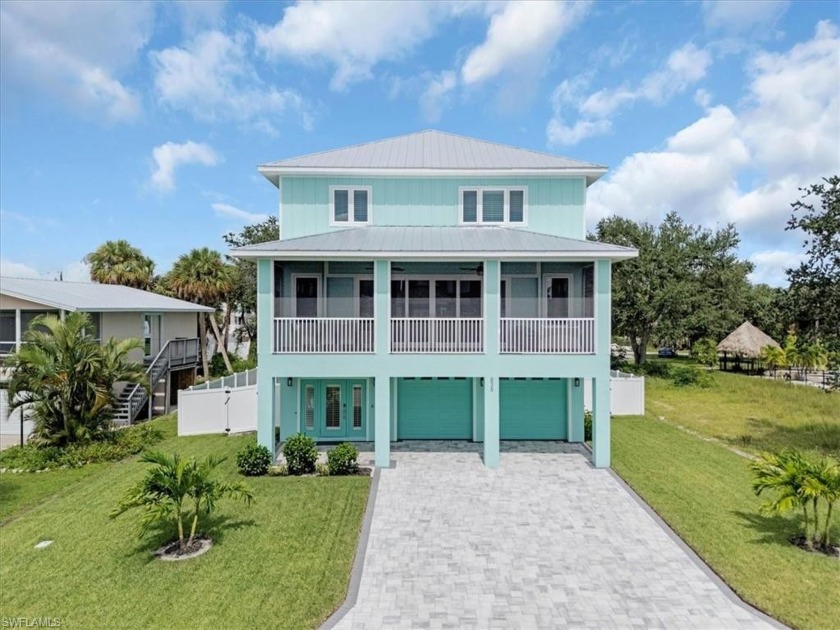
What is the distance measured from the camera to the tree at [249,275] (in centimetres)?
3728

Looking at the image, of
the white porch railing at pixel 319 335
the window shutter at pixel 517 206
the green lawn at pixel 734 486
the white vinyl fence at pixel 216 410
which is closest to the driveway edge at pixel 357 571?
A: the white porch railing at pixel 319 335

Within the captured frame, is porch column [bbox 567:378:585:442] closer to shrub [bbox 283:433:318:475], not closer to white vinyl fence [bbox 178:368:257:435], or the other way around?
shrub [bbox 283:433:318:475]

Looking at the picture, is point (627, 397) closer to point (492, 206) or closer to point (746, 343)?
point (492, 206)

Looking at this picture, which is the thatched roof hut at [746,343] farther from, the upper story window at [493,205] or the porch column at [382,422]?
the porch column at [382,422]

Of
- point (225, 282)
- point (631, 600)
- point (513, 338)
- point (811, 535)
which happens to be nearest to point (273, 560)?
point (631, 600)

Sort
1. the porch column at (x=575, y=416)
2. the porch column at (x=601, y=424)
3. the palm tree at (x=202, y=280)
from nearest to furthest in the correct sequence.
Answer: the porch column at (x=601, y=424), the porch column at (x=575, y=416), the palm tree at (x=202, y=280)

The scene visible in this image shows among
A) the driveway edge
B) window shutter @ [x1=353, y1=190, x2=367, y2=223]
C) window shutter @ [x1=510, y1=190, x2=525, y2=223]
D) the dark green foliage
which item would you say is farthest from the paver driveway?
the dark green foliage

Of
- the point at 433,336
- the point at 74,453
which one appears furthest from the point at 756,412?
the point at 74,453

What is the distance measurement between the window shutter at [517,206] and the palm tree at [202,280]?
75.4ft

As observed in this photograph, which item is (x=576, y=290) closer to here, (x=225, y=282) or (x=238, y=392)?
(x=238, y=392)

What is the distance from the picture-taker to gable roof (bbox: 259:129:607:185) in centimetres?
1557

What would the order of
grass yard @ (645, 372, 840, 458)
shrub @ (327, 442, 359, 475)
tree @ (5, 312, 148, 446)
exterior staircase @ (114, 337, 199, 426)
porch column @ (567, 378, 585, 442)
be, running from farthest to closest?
exterior staircase @ (114, 337, 199, 426) → grass yard @ (645, 372, 840, 458) → porch column @ (567, 378, 585, 442) → tree @ (5, 312, 148, 446) → shrub @ (327, 442, 359, 475)

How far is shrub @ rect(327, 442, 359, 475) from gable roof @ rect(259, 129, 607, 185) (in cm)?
927

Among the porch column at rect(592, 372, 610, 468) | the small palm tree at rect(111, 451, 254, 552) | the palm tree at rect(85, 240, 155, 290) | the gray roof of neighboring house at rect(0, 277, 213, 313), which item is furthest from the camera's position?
the palm tree at rect(85, 240, 155, 290)
